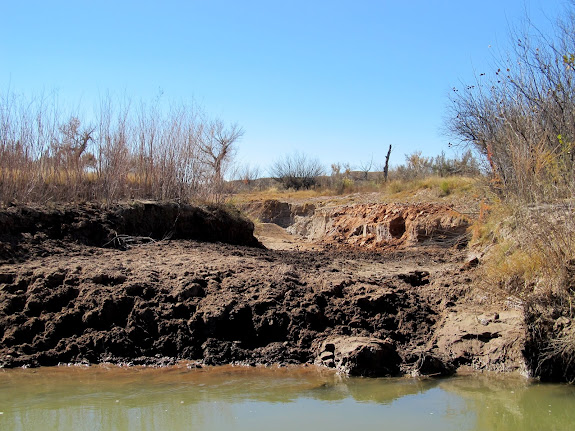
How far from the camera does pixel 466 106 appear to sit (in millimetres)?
15734

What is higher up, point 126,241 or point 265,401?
point 126,241

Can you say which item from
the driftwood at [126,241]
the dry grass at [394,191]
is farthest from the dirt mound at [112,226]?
the dry grass at [394,191]

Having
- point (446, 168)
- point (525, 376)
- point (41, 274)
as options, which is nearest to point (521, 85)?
point (525, 376)

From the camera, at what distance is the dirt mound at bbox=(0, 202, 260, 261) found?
A: 8.65m

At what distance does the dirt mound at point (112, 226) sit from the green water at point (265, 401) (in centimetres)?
306

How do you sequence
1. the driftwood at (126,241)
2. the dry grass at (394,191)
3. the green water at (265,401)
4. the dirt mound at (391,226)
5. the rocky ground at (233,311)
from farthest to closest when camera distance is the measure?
the dry grass at (394,191) < the dirt mound at (391,226) < the driftwood at (126,241) < the rocky ground at (233,311) < the green water at (265,401)

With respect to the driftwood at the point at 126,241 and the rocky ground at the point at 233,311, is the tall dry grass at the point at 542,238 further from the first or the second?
the driftwood at the point at 126,241

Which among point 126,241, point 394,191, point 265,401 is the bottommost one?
point 265,401

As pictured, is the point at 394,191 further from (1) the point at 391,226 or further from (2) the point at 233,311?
(2) the point at 233,311

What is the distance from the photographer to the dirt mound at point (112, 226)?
28.4 feet

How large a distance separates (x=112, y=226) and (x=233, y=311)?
3886 mm

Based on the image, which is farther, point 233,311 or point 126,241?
point 126,241

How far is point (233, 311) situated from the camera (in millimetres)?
6770

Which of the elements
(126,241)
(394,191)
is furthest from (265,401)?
(394,191)
